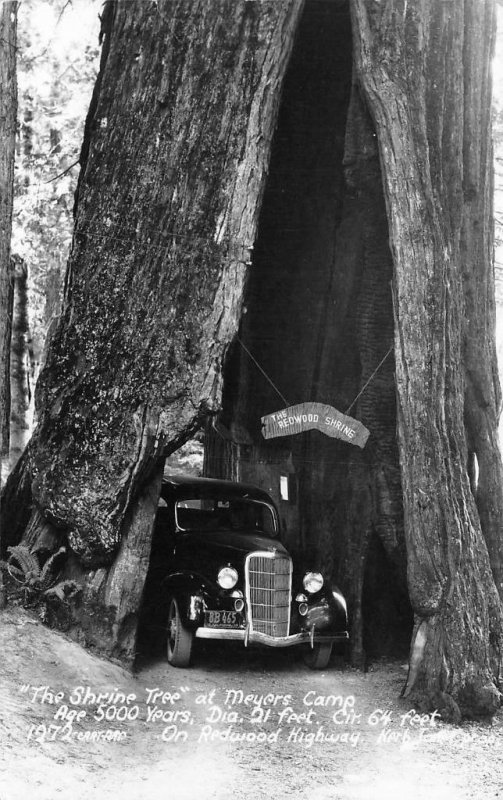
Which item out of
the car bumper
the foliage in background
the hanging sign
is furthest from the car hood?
the foliage in background

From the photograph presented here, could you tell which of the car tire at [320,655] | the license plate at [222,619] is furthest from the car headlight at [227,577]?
the car tire at [320,655]

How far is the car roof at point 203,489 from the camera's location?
9.45 meters

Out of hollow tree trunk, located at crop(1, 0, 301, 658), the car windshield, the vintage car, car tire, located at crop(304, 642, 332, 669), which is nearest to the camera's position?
hollow tree trunk, located at crop(1, 0, 301, 658)

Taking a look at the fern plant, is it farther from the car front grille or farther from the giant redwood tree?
the car front grille

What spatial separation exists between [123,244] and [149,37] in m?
2.21

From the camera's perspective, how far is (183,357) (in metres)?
7.98

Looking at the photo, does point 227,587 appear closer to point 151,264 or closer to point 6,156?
point 151,264

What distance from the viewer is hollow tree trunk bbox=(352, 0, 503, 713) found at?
24.5 feet

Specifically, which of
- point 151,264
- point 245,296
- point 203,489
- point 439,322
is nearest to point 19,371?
point 203,489

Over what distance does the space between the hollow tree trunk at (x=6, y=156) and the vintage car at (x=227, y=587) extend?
2309mm

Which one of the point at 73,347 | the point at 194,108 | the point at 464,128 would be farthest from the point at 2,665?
the point at 464,128

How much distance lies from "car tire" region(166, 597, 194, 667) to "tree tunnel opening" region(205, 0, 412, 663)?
1935 mm

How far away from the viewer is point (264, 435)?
8727 mm

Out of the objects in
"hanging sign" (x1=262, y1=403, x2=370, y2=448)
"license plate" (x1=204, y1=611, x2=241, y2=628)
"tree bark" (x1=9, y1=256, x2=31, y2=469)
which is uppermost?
"tree bark" (x1=9, y1=256, x2=31, y2=469)
